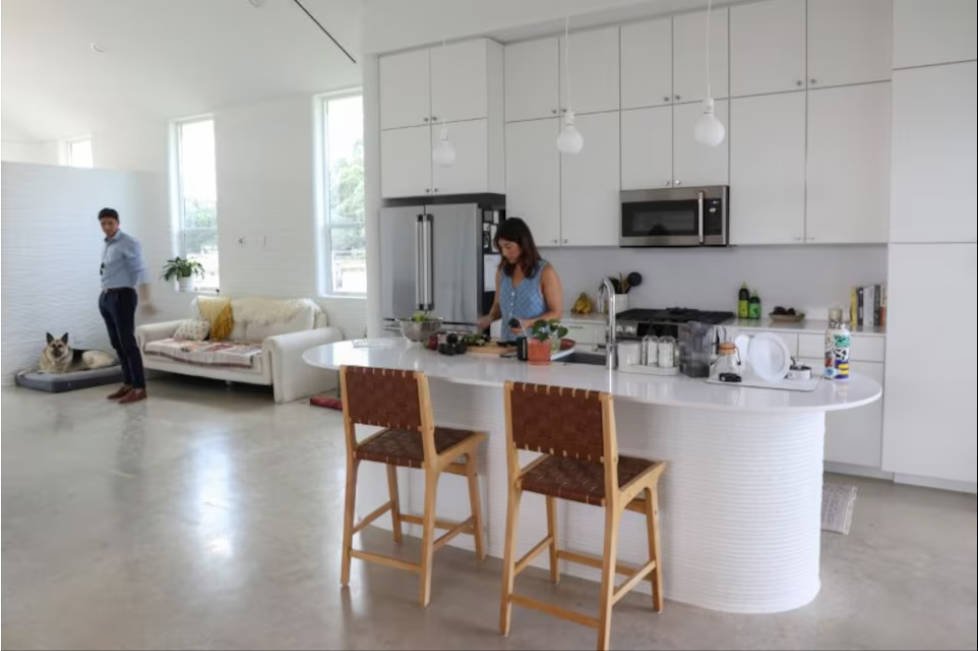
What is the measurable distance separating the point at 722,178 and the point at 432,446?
2.79m

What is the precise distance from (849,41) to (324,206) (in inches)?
186

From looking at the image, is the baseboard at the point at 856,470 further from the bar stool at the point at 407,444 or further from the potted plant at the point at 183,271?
the potted plant at the point at 183,271

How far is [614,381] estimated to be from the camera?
2793 mm

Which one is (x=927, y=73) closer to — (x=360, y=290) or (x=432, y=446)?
(x=432, y=446)

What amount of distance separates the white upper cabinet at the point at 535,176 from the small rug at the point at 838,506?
7.80 feet

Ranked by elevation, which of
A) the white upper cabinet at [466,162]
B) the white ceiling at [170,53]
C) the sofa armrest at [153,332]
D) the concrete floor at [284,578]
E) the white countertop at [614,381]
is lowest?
the concrete floor at [284,578]

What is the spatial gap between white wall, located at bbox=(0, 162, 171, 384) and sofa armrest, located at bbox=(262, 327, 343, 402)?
2887 millimetres

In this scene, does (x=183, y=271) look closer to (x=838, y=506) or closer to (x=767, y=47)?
(x=767, y=47)

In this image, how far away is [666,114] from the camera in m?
4.82

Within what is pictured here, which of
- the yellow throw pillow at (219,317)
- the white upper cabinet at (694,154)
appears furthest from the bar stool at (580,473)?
the yellow throw pillow at (219,317)

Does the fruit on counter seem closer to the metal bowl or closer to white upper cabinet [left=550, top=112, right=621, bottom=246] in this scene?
white upper cabinet [left=550, top=112, right=621, bottom=246]

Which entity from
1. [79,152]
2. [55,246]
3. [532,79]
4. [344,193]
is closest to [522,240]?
[532,79]

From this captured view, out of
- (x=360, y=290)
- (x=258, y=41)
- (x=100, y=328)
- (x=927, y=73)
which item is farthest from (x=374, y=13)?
(x=100, y=328)

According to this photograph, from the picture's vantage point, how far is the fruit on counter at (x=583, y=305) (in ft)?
17.7
